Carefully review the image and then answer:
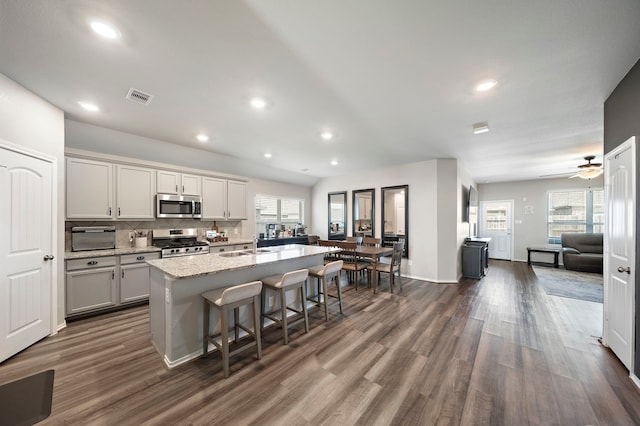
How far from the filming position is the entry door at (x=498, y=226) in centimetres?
808

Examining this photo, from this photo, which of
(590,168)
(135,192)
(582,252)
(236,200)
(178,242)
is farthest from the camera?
(582,252)

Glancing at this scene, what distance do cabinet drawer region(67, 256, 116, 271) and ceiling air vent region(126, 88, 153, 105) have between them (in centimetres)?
223

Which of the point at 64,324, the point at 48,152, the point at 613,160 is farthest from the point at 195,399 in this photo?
the point at 613,160

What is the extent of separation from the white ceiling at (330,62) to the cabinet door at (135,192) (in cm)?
73

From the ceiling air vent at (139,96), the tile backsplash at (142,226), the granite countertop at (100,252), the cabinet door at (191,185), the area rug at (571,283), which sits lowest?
the area rug at (571,283)

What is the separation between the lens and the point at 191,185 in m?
4.62

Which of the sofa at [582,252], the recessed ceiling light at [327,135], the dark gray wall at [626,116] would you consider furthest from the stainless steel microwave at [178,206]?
the sofa at [582,252]

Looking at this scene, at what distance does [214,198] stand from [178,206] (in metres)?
0.73

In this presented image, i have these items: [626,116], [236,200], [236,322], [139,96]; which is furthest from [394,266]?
[139,96]

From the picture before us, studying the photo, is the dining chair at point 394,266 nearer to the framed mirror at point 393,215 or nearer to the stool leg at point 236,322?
the framed mirror at point 393,215

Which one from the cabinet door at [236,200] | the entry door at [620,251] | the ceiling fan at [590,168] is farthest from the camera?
the cabinet door at [236,200]

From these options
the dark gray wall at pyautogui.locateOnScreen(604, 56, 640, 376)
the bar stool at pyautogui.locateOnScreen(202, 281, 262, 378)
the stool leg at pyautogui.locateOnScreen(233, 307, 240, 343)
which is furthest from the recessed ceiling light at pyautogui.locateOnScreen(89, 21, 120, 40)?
the dark gray wall at pyautogui.locateOnScreen(604, 56, 640, 376)

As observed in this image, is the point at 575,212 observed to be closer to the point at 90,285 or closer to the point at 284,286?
the point at 284,286

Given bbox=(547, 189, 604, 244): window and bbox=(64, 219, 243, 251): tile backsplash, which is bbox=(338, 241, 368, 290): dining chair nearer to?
bbox=(64, 219, 243, 251): tile backsplash
